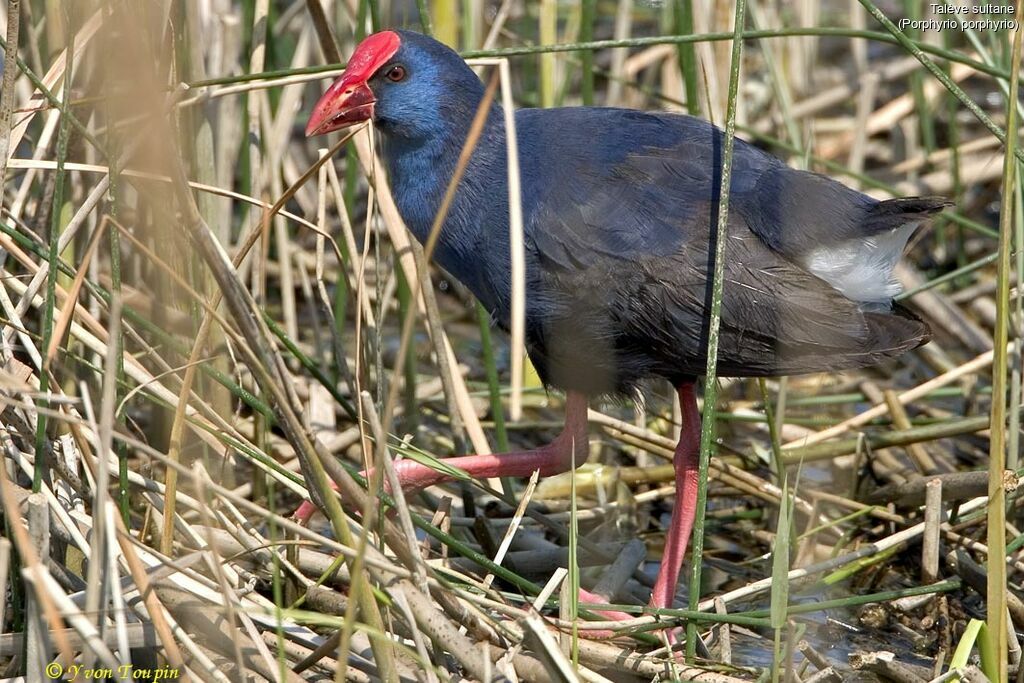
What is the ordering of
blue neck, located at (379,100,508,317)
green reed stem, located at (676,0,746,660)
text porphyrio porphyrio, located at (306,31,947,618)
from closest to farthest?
green reed stem, located at (676,0,746,660) < text porphyrio porphyrio, located at (306,31,947,618) < blue neck, located at (379,100,508,317)

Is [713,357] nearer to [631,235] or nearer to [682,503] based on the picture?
[631,235]

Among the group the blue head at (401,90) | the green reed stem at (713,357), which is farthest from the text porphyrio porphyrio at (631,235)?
the green reed stem at (713,357)

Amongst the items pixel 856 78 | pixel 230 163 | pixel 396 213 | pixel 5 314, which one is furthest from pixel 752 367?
pixel 856 78

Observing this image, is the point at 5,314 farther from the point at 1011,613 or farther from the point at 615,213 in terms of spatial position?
the point at 1011,613

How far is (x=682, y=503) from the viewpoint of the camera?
2.72 metres

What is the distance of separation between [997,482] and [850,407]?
5.56ft

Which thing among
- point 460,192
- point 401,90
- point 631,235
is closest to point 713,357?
point 631,235

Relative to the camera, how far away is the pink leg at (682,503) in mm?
2600

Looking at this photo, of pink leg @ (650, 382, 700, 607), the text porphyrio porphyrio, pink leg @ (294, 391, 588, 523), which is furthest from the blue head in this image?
pink leg @ (650, 382, 700, 607)

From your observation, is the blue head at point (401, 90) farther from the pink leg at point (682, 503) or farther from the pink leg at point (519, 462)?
the pink leg at point (682, 503)

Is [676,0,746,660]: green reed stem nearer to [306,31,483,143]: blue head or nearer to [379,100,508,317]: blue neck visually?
[379,100,508,317]: blue neck

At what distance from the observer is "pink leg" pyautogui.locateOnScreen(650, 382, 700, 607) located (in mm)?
2600

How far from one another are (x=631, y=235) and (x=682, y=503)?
0.66 m

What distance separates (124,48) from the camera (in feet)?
4.97
